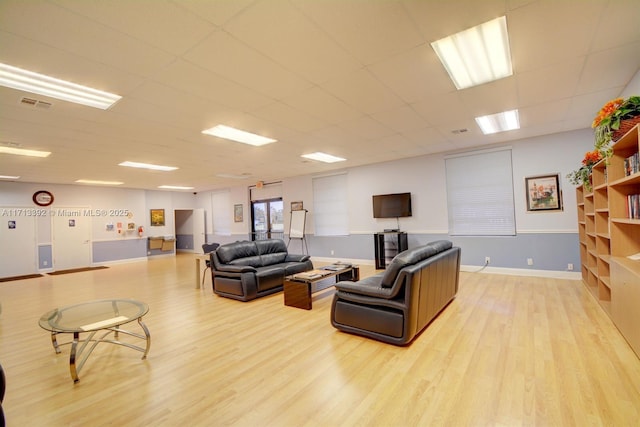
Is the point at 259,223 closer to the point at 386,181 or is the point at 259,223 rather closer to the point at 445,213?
the point at 386,181

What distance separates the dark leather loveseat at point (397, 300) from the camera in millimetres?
2809

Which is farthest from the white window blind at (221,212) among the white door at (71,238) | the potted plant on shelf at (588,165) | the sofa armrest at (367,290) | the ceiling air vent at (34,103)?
the potted plant on shelf at (588,165)

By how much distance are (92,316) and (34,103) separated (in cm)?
241

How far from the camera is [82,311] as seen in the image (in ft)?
10.0

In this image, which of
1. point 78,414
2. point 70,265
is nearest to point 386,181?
point 78,414

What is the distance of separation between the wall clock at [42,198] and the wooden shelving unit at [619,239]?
40.8 ft

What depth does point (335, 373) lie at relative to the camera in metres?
2.42

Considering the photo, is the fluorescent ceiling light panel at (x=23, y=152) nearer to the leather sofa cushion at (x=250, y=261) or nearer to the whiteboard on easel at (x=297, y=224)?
the leather sofa cushion at (x=250, y=261)

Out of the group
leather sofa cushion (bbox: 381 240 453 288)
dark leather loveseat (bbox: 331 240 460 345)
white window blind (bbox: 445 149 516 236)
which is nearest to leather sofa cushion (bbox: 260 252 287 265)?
dark leather loveseat (bbox: 331 240 460 345)

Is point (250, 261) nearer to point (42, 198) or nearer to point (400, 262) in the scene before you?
point (400, 262)

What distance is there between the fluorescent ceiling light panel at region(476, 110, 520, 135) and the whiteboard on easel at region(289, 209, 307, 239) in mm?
5407

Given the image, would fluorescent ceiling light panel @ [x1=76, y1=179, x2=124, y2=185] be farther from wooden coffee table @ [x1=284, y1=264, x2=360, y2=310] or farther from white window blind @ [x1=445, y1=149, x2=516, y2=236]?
white window blind @ [x1=445, y1=149, x2=516, y2=236]

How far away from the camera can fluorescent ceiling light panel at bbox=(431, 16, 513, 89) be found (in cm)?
228

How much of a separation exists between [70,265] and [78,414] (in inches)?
365
